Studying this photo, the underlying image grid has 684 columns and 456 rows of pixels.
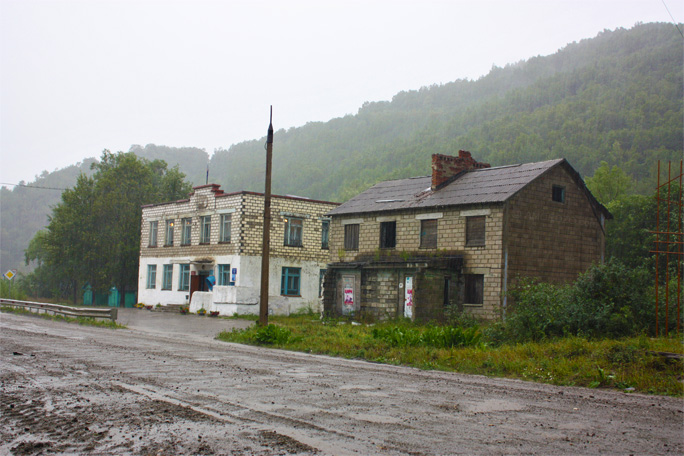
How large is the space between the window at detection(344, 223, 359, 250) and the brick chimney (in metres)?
5.02

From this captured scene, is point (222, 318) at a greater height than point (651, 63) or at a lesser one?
lesser

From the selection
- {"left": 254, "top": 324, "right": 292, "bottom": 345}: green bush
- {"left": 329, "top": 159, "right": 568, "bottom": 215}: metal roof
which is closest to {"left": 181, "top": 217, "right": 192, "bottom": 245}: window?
{"left": 329, "top": 159, "right": 568, "bottom": 215}: metal roof

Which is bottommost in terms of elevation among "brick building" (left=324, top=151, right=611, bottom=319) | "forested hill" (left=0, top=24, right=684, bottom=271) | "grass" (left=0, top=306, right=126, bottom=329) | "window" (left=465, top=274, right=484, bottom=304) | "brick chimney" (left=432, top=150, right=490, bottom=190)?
"grass" (left=0, top=306, right=126, bottom=329)

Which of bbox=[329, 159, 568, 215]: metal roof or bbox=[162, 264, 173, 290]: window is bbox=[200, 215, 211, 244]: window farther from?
bbox=[329, 159, 568, 215]: metal roof

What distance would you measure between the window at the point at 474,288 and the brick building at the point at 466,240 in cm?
5

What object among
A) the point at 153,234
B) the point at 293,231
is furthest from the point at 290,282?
the point at 153,234

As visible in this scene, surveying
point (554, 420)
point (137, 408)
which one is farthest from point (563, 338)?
point (137, 408)

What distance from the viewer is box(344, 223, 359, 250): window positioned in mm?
34500

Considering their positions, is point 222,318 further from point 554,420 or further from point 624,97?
point 624,97

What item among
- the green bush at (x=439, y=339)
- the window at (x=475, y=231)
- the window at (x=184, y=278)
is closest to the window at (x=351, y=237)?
the window at (x=475, y=231)

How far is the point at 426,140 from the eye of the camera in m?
138

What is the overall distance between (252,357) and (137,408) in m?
7.29

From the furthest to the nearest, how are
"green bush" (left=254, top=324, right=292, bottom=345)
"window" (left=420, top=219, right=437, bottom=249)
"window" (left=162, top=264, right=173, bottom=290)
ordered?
1. "window" (left=162, top=264, right=173, bottom=290)
2. "window" (left=420, top=219, right=437, bottom=249)
3. "green bush" (left=254, top=324, right=292, bottom=345)

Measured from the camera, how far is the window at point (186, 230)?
4497 cm
